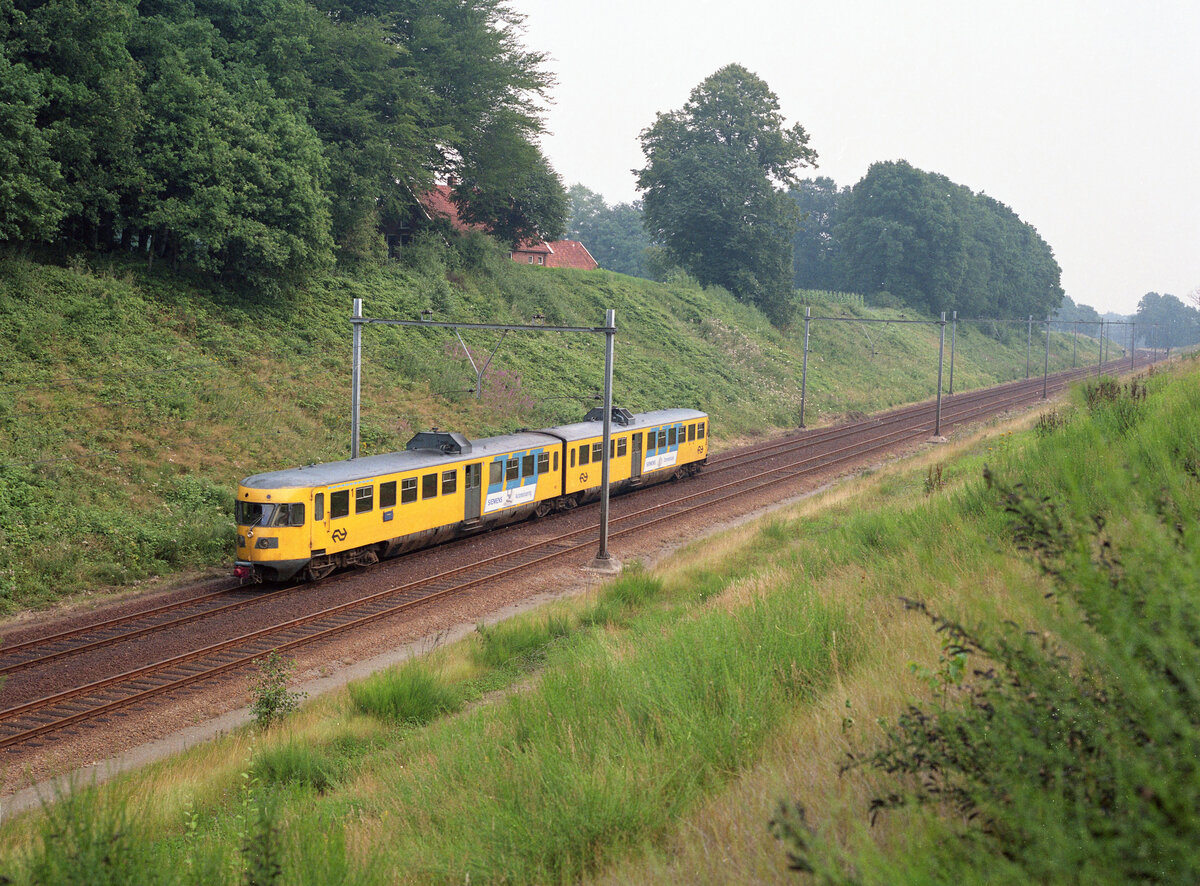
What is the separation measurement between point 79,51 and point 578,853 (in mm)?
29922

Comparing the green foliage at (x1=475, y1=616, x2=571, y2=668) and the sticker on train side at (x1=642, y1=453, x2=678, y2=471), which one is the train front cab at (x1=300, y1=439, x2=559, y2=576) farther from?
the green foliage at (x1=475, y1=616, x2=571, y2=668)

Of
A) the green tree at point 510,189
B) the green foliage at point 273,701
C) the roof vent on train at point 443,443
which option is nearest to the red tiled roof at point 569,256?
the green tree at point 510,189

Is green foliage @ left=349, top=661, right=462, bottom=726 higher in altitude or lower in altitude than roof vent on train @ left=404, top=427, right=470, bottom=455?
lower

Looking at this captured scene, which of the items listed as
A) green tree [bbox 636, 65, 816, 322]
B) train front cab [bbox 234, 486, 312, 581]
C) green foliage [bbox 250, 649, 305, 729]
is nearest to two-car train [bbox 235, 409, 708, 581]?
train front cab [bbox 234, 486, 312, 581]

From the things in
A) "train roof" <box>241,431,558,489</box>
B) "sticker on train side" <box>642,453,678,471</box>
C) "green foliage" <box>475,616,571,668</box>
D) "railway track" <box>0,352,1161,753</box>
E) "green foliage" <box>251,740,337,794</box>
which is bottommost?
"railway track" <box>0,352,1161,753</box>

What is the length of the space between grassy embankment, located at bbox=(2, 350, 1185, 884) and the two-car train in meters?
7.26

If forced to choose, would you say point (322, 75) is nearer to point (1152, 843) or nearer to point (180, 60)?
point (180, 60)

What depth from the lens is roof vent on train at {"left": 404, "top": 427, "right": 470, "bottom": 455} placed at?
23531mm

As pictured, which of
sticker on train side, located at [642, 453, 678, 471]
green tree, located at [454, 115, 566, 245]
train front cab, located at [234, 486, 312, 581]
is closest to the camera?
train front cab, located at [234, 486, 312, 581]

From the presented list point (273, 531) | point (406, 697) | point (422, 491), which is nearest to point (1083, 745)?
point (406, 697)

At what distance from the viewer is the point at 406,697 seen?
12.3 metres

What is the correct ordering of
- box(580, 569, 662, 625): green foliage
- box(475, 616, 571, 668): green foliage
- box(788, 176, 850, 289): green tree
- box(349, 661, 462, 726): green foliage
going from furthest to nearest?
box(788, 176, 850, 289): green tree < box(580, 569, 662, 625): green foliage < box(475, 616, 571, 668): green foliage < box(349, 661, 462, 726): green foliage

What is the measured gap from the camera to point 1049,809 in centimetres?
348

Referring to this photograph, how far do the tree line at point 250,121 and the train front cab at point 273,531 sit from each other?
12990 mm
